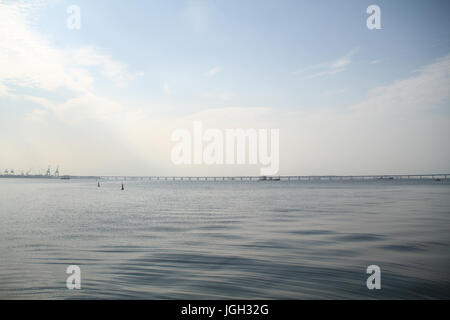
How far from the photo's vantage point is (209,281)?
1092cm

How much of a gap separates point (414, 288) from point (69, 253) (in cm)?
1424

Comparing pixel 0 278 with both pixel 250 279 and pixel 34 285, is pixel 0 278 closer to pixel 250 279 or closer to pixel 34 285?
pixel 34 285

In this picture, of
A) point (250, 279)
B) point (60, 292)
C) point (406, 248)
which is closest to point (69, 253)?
point (60, 292)

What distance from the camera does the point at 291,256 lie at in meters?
14.5

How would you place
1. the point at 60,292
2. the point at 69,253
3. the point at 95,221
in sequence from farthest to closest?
the point at 95,221
the point at 69,253
the point at 60,292

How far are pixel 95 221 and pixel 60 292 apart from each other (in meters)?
19.0

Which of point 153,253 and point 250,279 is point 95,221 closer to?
point 153,253

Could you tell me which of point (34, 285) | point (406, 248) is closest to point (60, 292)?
point (34, 285)

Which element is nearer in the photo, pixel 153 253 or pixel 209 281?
pixel 209 281
